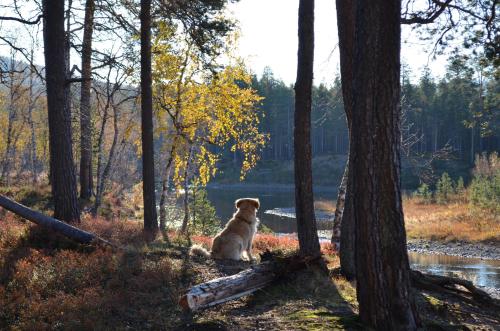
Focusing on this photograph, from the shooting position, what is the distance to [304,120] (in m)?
9.12

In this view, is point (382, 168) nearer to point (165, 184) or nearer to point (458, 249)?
point (165, 184)

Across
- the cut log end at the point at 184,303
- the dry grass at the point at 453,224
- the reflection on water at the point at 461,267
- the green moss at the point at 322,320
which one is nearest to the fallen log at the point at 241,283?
the cut log end at the point at 184,303

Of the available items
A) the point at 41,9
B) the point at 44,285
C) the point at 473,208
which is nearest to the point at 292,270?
the point at 44,285

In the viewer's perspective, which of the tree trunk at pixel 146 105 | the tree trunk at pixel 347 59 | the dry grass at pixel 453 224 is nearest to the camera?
the tree trunk at pixel 347 59

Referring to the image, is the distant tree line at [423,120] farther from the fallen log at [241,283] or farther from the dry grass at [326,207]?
the fallen log at [241,283]

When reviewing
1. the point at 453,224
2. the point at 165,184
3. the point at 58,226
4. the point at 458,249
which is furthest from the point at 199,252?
the point at 453,224

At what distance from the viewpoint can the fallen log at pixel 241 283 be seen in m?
6.25

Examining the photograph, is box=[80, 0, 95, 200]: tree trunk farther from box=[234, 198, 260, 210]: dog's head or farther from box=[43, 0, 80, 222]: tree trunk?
box=[234, 198, 260, 210]: dog's head

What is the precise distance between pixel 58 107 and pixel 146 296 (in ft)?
19.7

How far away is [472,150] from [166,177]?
232 ft

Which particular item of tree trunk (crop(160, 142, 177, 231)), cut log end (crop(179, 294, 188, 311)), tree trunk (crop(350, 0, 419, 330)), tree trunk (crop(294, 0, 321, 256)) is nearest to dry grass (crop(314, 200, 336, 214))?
tree trunk (crop(160, 142, 177, 231))

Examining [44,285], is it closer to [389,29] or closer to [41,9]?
[389,29]

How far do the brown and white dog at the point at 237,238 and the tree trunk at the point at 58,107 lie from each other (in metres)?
3.55

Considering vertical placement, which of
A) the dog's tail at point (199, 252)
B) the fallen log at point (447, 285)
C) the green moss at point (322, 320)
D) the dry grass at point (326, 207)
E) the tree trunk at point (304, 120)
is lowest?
the dry grass at point (326, 207)
